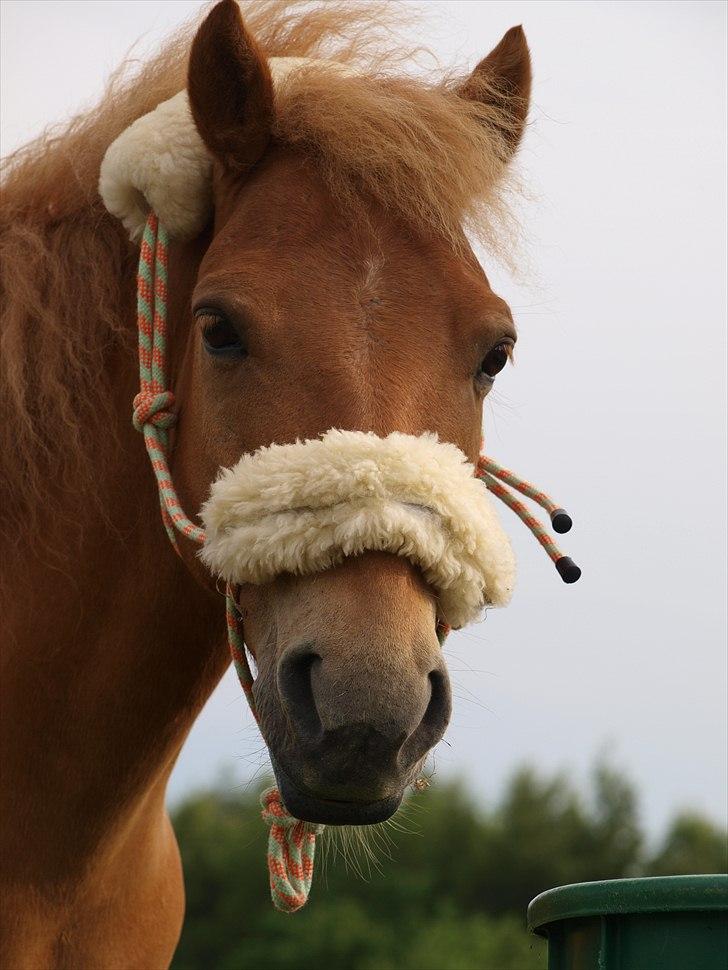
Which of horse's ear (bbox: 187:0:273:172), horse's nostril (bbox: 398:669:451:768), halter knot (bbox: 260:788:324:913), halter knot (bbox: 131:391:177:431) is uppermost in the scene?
horse's ear (bbox: 187:0:273:172)

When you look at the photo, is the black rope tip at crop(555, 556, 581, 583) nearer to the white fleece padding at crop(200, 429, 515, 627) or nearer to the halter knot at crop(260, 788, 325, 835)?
the white fleece padding at crop(200, 429, 515, 627)

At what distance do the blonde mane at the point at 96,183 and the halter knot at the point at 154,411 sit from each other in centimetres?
22

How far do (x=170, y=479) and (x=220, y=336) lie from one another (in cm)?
34

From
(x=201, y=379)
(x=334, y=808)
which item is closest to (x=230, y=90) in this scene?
(x=201, y=379)

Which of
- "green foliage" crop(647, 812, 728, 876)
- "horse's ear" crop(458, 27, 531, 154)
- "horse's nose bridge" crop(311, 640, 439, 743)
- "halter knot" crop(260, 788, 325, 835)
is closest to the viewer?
→ "horse's nose bridge" crop(311, 640, 439, 743)

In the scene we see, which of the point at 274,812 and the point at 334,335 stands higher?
the point at 334,335

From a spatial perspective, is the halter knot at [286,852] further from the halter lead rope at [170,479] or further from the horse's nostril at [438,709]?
the horse's nostril at [438,709]

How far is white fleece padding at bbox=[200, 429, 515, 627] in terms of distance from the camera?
6.40 ft

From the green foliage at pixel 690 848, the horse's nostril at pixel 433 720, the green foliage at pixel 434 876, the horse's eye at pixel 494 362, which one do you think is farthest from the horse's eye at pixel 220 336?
the green foliage at pixel 690 848

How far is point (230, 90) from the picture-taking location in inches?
95.7

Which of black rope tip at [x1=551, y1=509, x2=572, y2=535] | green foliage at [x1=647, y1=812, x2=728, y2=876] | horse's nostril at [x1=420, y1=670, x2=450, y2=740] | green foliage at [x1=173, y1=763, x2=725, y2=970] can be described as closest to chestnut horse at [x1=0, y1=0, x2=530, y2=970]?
horse's nostril at [x1=420, y1=670, x2=450, y2=740]

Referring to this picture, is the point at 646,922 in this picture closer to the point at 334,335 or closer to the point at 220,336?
the point at 334,335

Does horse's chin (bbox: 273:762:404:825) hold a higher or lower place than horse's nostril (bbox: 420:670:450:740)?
lower

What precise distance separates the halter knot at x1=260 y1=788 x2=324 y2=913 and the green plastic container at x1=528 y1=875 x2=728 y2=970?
29.5 inches
